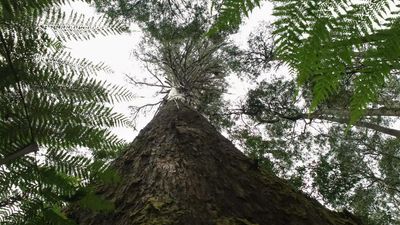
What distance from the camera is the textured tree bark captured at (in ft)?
8.13

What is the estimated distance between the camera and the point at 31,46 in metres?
1.79

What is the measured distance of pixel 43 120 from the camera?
1711 millimetres

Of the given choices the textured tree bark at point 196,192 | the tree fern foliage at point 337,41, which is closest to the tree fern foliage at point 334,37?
the tree fern foliage at point 337,41

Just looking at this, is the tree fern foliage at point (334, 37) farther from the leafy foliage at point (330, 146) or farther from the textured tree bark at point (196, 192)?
the leafy foliage at point (330, 146)

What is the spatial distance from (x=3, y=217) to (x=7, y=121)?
0.41 m

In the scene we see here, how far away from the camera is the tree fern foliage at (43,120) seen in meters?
1.57

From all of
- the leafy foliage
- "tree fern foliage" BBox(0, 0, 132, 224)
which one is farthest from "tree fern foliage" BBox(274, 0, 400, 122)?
the leafy foliage

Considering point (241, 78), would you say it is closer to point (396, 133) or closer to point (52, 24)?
point (396, 133)

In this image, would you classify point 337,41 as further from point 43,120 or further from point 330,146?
point 330,146

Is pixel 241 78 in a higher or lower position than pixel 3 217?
higher

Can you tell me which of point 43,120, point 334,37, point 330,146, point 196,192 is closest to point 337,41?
point 334,37

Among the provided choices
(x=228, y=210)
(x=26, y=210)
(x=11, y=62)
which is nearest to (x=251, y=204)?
(x=228, y=210)

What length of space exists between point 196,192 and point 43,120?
52.7 inches

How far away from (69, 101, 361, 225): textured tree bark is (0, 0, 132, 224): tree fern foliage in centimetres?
78
